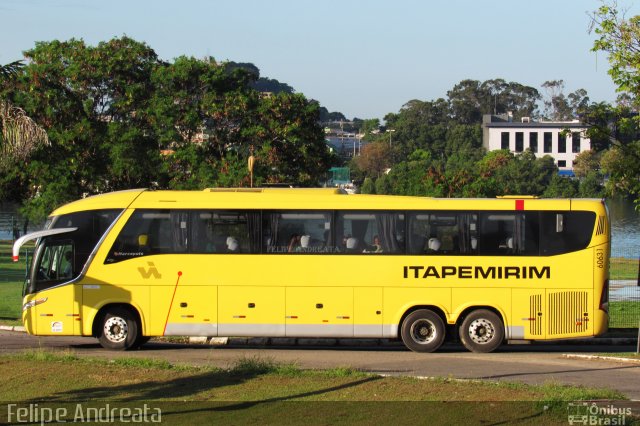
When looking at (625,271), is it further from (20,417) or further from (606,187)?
(20,417)

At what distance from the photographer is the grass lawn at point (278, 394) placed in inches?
468

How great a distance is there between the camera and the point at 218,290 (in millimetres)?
19562

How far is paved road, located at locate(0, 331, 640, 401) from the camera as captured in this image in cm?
1608

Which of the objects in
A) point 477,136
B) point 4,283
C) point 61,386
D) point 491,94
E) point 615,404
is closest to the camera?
point 615,404

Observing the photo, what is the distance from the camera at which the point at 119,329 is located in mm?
19688

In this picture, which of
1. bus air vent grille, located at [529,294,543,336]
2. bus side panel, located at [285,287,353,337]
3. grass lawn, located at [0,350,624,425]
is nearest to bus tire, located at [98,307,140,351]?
bus side panel, located at [285,287,353,337]

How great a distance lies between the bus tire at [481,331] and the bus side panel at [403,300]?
0.65 meters

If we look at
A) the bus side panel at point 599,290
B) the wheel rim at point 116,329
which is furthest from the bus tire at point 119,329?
the bus side panel at point 599,290

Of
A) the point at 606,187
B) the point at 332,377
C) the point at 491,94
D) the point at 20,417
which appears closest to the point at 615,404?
the point at 332,377

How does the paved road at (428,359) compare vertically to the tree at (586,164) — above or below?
below

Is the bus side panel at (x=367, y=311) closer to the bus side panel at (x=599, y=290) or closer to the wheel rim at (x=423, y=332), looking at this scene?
the wheel rim at (x=423, y=332)

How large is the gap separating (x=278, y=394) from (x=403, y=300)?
675 centimetres

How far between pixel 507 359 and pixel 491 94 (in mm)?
157125

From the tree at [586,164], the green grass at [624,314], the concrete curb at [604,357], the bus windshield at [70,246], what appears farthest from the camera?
the tree at [586,164]
